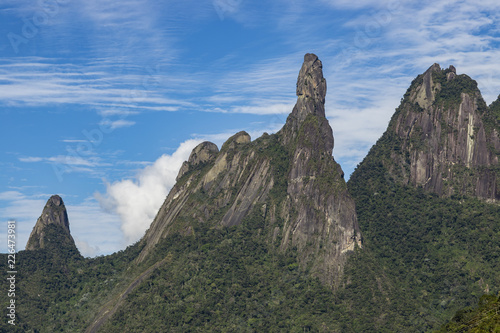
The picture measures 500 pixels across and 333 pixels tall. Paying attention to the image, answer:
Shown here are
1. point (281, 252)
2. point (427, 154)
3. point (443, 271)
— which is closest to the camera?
point (443, 271)

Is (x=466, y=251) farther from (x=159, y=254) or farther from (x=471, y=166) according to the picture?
(x=159, y=254)

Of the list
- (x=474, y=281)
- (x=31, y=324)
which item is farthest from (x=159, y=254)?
(x=474, y=281)

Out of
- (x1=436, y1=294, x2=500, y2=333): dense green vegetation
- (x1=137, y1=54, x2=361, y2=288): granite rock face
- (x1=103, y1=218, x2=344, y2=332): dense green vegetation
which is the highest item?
(x1=137, y1=54, x2=361, y2=288): granite rock face

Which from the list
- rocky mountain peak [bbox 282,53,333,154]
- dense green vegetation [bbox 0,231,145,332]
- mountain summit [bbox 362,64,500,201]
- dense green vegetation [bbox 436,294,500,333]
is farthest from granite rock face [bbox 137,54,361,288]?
dense green vegetation [bbox 436,294,500,333]

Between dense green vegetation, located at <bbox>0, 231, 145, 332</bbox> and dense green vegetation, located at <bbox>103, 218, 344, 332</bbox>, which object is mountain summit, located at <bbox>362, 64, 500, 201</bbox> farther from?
dense green vegetation, located at <bbox>0, 231, 145, 332</bbox>

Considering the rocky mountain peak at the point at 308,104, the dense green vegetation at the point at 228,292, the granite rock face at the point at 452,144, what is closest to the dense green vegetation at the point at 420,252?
the granite rock face at the point at 452,144

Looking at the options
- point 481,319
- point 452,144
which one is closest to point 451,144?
point 452,144

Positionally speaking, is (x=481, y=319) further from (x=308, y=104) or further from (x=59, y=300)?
(x=59, y=300)
